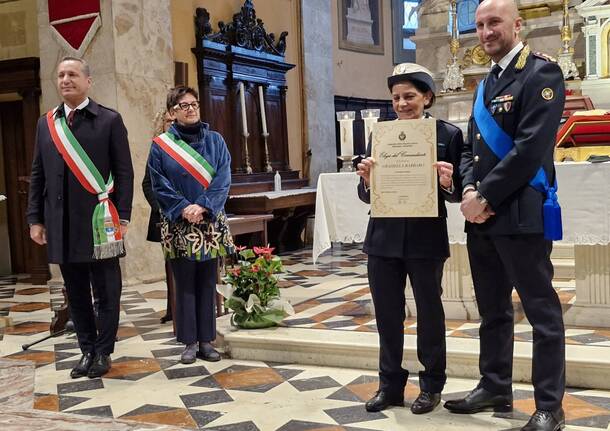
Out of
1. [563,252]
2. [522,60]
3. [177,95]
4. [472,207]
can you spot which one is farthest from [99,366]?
[563,252]

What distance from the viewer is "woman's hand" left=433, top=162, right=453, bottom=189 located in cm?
302

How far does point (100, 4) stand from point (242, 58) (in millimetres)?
2644

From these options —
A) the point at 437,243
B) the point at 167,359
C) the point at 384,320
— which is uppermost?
the point at 437,243

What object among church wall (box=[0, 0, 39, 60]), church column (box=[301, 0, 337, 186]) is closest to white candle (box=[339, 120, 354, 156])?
church wall (box=[0, 0, 39, 60])

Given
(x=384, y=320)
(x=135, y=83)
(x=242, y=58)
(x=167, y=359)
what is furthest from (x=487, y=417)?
(x=242, y=58)

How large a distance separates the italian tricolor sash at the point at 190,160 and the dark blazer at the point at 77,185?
243mm

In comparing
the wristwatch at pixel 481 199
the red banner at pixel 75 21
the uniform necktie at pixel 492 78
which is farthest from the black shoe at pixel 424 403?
the red banner at pixel 75 21

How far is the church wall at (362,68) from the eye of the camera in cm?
1375

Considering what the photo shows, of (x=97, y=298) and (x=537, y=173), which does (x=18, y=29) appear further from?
(x=537, y=173)

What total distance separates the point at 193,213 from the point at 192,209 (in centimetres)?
3

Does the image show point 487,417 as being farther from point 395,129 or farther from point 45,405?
point 45,405

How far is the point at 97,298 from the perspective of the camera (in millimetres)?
4250

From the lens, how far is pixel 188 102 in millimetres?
4305

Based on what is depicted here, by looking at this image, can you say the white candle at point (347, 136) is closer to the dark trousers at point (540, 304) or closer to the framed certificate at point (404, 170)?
the framed certificate at point (404, 170)
